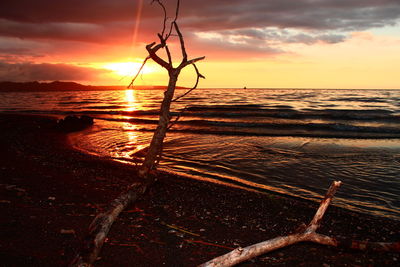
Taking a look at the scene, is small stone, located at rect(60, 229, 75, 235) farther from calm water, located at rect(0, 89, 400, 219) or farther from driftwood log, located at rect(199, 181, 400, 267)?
calm water, located at rect(0, 89, 400, 219)

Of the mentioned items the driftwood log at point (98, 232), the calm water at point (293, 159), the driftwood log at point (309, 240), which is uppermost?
the driftwood log at point (98, 232)

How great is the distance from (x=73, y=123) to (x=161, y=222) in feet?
64.7

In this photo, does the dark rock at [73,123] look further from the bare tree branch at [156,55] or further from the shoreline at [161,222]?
the bare tree branch at [156,55]

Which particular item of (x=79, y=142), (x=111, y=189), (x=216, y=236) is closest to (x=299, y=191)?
(x=216, y=236)

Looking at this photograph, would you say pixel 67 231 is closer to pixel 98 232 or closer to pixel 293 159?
pixel 98 232

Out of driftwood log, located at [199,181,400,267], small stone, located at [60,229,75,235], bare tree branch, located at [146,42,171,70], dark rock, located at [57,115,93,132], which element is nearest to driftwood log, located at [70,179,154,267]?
small stone, located at [60,229,75,235]

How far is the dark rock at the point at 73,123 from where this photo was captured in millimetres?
19969

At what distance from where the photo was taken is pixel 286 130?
21.0 m

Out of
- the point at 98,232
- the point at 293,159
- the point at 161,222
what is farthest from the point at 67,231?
the point at 293,159

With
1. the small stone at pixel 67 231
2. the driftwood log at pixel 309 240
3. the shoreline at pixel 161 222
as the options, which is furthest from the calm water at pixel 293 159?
the small stone at pixel 67 231

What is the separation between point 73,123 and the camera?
2184 cm

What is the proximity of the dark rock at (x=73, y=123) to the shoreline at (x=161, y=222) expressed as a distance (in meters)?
12.2

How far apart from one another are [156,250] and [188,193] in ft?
9.07

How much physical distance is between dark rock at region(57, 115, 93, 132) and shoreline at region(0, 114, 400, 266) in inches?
480
